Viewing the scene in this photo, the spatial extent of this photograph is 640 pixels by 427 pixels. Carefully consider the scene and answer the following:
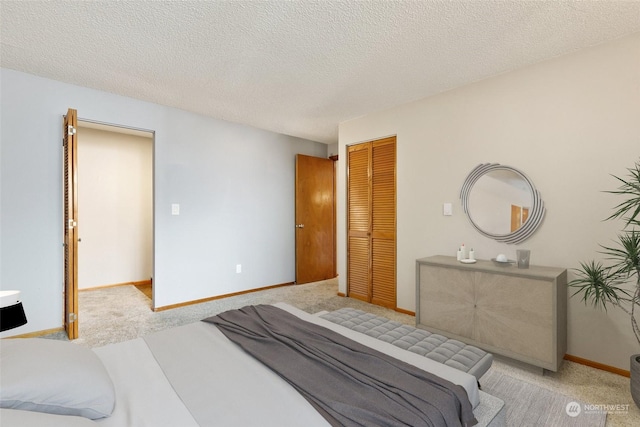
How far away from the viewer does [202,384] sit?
48.3 inches

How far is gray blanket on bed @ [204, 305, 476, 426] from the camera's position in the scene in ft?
3.43

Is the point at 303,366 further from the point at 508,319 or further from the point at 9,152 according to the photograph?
the point at 9,152

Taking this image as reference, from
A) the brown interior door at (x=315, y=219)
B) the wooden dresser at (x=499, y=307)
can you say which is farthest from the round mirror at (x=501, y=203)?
the brown interior door at (x=315, y=219)

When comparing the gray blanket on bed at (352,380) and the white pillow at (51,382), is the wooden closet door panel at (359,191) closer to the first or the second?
the gray blanket on bed at (352,380)

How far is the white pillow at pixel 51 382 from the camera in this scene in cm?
92

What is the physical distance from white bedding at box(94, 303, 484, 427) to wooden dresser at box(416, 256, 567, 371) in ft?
3.99

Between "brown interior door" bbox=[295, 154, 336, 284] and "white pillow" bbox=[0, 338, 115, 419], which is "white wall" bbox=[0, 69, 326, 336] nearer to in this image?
"brown interior door" bbox=[295, 154, 336, 284]

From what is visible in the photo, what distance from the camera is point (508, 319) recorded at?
234 centimetres

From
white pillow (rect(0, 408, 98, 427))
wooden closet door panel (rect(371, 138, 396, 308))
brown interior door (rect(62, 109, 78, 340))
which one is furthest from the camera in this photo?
wooden closet door panel (rect(371, 138, 396, 308))

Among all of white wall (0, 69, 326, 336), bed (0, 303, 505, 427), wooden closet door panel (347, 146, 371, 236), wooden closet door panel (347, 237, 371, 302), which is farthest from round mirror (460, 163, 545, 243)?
white wall (0, 69, 326, 336)

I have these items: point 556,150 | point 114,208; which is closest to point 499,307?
point 556,150

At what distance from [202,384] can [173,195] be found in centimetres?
304

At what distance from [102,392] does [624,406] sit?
2.81 meters

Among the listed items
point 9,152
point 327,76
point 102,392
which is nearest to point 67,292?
point 9,152
